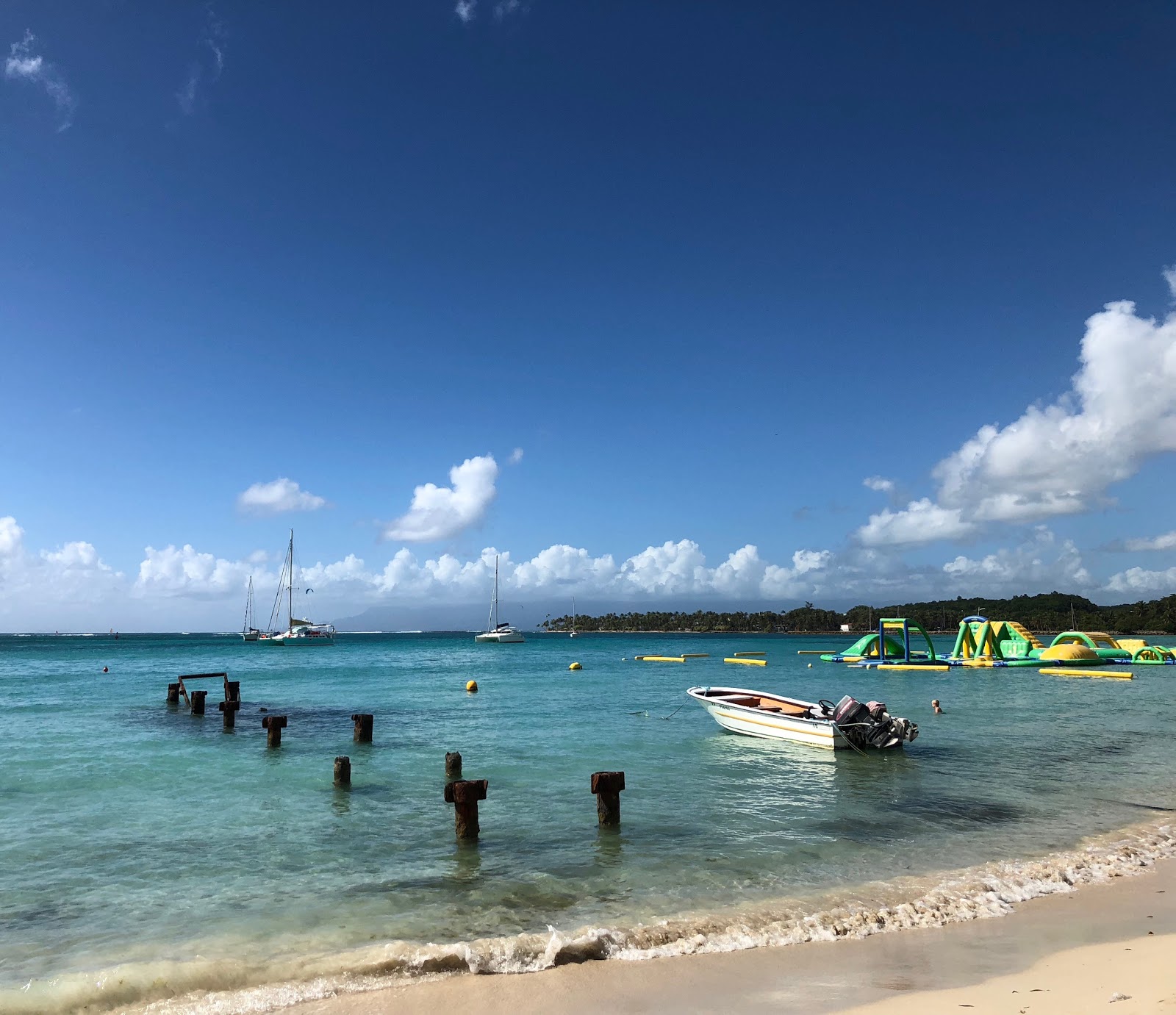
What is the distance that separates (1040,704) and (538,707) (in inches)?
936

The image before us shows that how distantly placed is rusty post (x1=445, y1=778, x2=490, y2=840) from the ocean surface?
0.36m

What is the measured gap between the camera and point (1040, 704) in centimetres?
3572

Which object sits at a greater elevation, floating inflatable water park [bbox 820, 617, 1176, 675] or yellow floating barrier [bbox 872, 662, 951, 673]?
floating inflatable water park [bbox 820, 617, 1176, 675]

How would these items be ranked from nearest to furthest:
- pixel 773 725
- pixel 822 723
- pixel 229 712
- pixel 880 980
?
pixel 880 980 < pixel 822 723 < pixel 773 725 < pixel 229 712

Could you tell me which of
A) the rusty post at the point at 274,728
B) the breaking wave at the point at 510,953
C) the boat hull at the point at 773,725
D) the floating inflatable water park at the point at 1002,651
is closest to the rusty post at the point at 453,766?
the rusty post at the point at 274,728

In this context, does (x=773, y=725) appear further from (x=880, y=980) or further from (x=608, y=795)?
(x=880, y=980)

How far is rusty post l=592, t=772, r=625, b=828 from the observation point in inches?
536

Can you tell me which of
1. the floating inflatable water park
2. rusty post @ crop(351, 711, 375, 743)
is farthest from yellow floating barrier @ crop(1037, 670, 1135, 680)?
rusty post @ crop(351, 711, 375, 743)

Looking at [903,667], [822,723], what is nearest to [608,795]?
[822,723]

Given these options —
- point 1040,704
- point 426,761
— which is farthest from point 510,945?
point 1040,704

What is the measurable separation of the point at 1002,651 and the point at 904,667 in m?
10.4

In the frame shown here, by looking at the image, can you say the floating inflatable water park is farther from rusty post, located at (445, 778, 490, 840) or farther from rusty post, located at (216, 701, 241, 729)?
rusty post, located at (445, 778, 490, 840)

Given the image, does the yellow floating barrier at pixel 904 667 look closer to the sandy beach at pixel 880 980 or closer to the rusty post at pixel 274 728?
the rusty post at pixel 274 728

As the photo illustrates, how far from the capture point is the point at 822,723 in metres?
22.0
